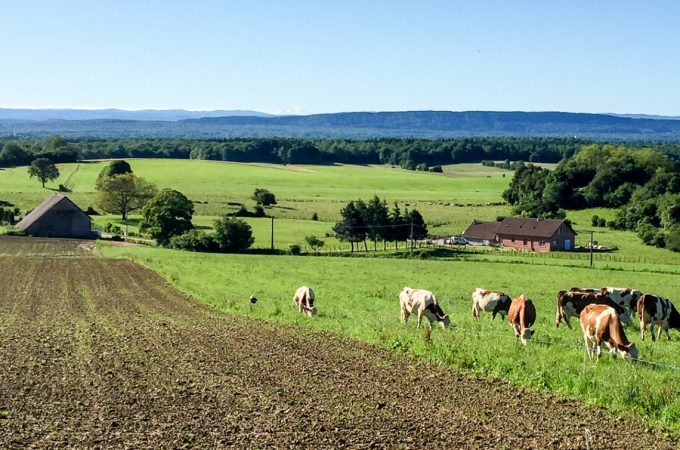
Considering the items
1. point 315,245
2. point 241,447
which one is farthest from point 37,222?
point 241,447

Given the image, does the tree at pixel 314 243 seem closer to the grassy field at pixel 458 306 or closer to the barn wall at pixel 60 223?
the grassy field at pixel 458 306

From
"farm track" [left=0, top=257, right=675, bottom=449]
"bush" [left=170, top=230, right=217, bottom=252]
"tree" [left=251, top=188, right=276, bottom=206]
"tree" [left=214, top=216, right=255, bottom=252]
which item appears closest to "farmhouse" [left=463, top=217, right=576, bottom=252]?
"tree" [left=214, top=216, right=255, bottom=252]

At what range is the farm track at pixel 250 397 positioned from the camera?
49.3ft

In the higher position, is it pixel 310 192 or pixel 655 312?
pixel 655 312

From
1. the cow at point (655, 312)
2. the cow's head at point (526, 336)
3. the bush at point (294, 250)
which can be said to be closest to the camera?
the cow's head at point (526, 336)

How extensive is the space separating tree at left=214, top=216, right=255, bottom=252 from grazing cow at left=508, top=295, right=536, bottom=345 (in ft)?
143

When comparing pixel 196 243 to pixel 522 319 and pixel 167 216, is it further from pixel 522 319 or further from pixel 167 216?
pixel 522 319

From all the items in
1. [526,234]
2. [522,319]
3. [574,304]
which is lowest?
[526,234]

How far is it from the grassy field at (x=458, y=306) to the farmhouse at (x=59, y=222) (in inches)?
614

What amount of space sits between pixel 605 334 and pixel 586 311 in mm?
1386

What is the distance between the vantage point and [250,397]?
58.3 feet

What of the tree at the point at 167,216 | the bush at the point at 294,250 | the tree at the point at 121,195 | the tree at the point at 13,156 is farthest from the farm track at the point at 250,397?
the tree at the point at 13,156

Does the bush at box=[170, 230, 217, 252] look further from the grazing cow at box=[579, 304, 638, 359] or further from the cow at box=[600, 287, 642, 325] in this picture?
the grazing cow at box=[579, 304, 638, 359]

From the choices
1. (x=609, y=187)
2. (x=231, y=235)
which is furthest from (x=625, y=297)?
(x=609, y=187)
